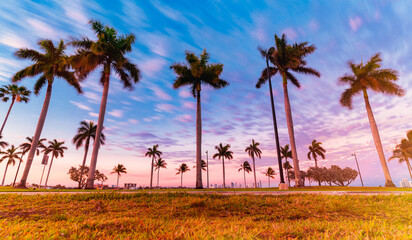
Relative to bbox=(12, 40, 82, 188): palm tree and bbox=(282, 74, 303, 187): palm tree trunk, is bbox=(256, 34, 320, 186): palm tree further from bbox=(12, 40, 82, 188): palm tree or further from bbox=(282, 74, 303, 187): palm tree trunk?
bbox=(12, 40, 82, 188): palm tree

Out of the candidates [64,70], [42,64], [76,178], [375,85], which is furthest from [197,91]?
[76,178]

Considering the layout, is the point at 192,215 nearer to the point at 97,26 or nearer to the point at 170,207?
the point at 170,207

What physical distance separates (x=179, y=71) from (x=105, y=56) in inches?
328

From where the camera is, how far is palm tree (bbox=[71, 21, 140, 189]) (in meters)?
17.9

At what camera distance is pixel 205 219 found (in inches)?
163

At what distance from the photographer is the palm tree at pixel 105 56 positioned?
17.9 m

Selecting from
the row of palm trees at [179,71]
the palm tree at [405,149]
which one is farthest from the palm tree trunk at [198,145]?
the palm tree at [405,149]

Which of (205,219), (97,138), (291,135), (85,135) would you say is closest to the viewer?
(205,219)

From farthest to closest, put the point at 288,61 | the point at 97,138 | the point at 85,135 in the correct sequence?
the point at 85,135 → the point at 288,61 → the point at 97,138

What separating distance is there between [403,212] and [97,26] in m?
25.2

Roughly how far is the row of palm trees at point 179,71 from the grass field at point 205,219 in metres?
12.8

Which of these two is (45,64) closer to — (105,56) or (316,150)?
(105,56)

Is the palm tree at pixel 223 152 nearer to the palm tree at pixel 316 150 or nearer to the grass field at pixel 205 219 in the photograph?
the palm tree at pixel 316 150

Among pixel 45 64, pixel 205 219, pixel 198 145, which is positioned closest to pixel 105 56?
pixel 45 64
